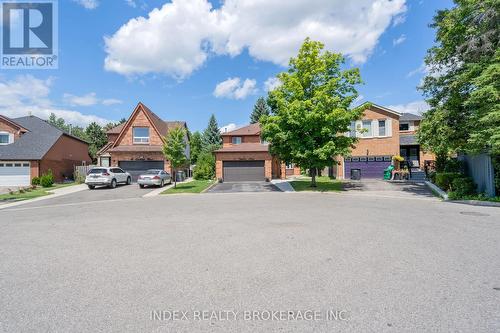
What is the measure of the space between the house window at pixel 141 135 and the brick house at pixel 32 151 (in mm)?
8071

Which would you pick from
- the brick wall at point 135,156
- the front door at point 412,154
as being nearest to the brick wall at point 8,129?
the brick wall at point 135,156

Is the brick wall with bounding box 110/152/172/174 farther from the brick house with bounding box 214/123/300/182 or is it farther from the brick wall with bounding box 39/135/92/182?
the brick wall with bounding box 39/135/92/182

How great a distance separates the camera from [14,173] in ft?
81.9

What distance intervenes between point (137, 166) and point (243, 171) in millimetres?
11120

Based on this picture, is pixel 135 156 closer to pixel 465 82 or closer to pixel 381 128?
pixel 381 128

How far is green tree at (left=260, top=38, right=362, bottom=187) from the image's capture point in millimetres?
17578

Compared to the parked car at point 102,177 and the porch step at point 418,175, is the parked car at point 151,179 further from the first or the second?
the porch step at point 418,175

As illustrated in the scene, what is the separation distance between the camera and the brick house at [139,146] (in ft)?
89.8

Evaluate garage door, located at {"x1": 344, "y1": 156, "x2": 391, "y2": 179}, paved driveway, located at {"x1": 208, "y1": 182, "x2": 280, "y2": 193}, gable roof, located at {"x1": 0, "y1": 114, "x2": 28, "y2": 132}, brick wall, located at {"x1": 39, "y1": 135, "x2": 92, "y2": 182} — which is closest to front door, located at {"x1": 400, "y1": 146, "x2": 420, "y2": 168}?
garage door, located at {"x1": 344, "y1": 156, "x2": 391, "y2": 179}

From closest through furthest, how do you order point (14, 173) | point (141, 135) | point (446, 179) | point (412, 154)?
point (446, 179) → point (14, 173) → point (141, 135) → point (412, 154)

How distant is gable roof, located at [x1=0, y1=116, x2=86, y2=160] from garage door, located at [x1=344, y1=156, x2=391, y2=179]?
97.5ft

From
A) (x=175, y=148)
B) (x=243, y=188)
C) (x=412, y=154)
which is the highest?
(x=175, y=148)

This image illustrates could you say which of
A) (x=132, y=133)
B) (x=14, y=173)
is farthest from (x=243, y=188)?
(x=14, y=173)

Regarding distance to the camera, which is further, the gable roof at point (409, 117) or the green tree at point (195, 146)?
the green tree at point (195, 146)
